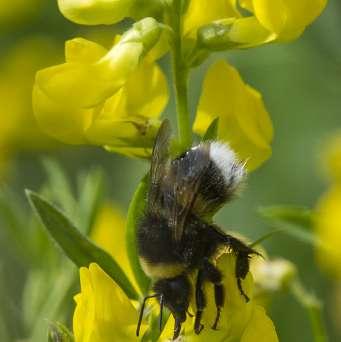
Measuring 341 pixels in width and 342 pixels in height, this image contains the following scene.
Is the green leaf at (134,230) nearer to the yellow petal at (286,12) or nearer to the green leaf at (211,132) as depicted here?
the green leaf at (211,132)

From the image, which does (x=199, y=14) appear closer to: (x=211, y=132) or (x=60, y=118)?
(x=211, y=132)

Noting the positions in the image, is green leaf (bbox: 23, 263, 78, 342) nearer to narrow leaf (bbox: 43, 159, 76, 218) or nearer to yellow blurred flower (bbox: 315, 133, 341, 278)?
narrow leaf (bbox: 43, 159, 76, 218)

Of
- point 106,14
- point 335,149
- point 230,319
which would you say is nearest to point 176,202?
point 230,319

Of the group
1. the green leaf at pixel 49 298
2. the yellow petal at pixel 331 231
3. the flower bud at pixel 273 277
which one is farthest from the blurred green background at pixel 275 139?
the green leaf at pixel 49 298

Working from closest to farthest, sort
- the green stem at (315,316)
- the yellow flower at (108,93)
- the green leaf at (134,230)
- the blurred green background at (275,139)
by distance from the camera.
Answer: the yellow flower at (108,93) → the green leaf at (134,230) → the green stem at (315,316) → the blurred green background at (275,139)

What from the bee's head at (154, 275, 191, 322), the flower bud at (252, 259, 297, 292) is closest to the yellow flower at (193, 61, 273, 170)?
the bee's head at (154, 275, 191, 322)

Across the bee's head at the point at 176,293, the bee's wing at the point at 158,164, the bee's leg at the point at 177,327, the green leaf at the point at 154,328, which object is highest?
the bee's wing at the point at 158,164

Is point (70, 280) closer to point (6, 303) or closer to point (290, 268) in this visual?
point (6, 303)
